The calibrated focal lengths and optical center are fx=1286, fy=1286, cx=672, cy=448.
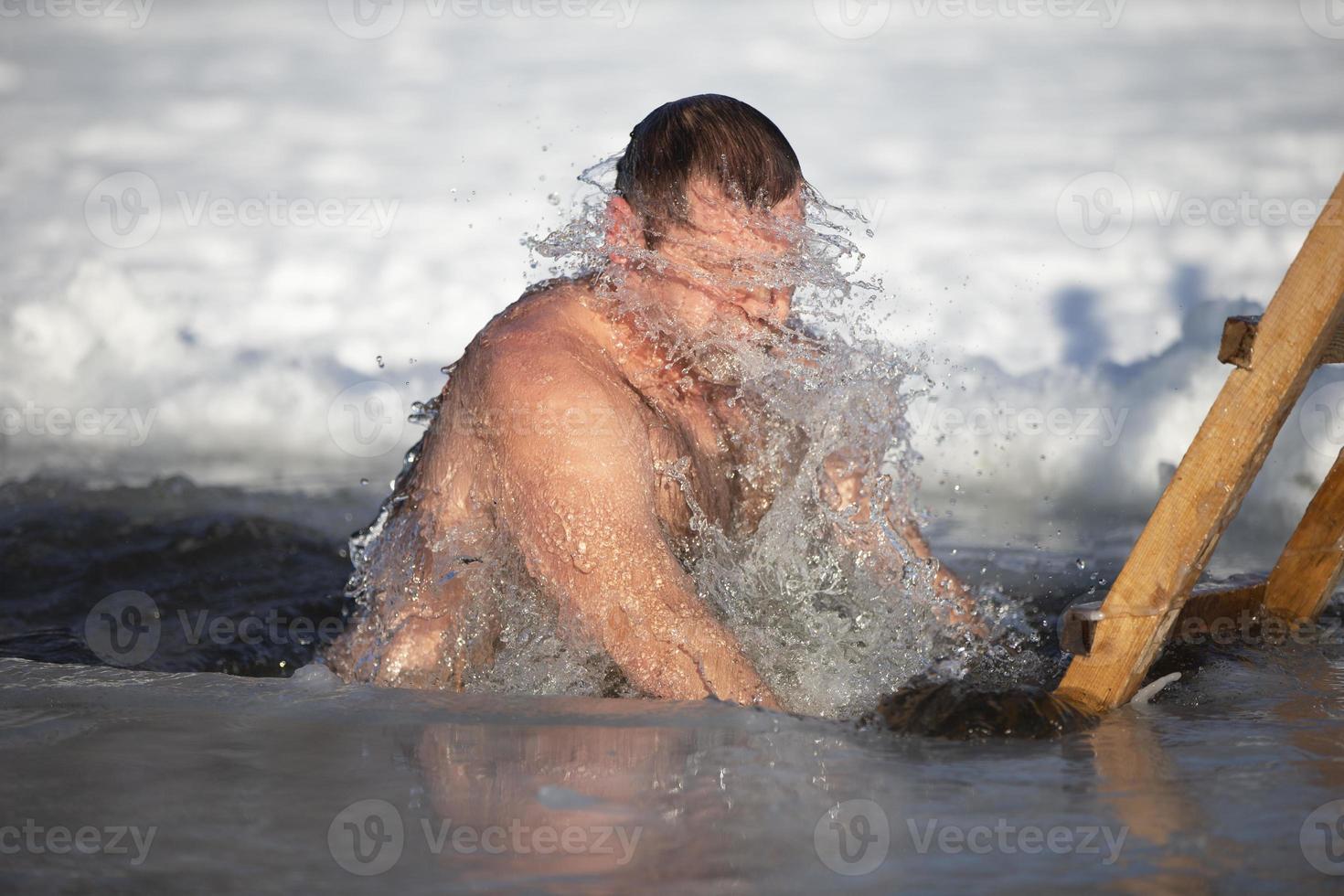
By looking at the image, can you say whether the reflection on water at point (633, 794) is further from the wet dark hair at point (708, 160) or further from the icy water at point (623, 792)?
the wet dark hair at point (708, 160)

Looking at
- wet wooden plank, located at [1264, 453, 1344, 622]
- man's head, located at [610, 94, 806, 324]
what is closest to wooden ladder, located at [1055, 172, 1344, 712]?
wet wooden plank, located at [1264, 453, 1344, 622]

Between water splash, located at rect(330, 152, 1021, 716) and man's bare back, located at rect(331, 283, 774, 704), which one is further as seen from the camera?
water splash, located at rect(330, 152, 1021, 716)

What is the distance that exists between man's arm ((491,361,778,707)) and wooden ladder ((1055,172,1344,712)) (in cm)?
50

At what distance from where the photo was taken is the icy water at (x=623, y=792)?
4.33ft

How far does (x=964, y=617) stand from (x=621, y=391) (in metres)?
1.14

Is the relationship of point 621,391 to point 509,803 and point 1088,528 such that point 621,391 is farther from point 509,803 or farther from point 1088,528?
point 1088,528

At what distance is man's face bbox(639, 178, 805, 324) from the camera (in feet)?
7.74

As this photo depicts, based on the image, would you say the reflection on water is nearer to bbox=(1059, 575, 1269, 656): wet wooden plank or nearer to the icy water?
the icy water

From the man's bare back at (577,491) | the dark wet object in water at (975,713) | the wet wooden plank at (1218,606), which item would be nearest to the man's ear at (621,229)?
the man's bare back at (577,491)

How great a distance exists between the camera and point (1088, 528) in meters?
6.01

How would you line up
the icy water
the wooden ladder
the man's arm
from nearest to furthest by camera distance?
the icy water → the wooden ladder → the man's arm

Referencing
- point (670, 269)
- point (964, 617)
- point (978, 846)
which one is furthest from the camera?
point (964, 617)

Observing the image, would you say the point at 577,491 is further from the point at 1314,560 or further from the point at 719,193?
the point at 1314,560

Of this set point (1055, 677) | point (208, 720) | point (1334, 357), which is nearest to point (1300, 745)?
point (1334, 357)
